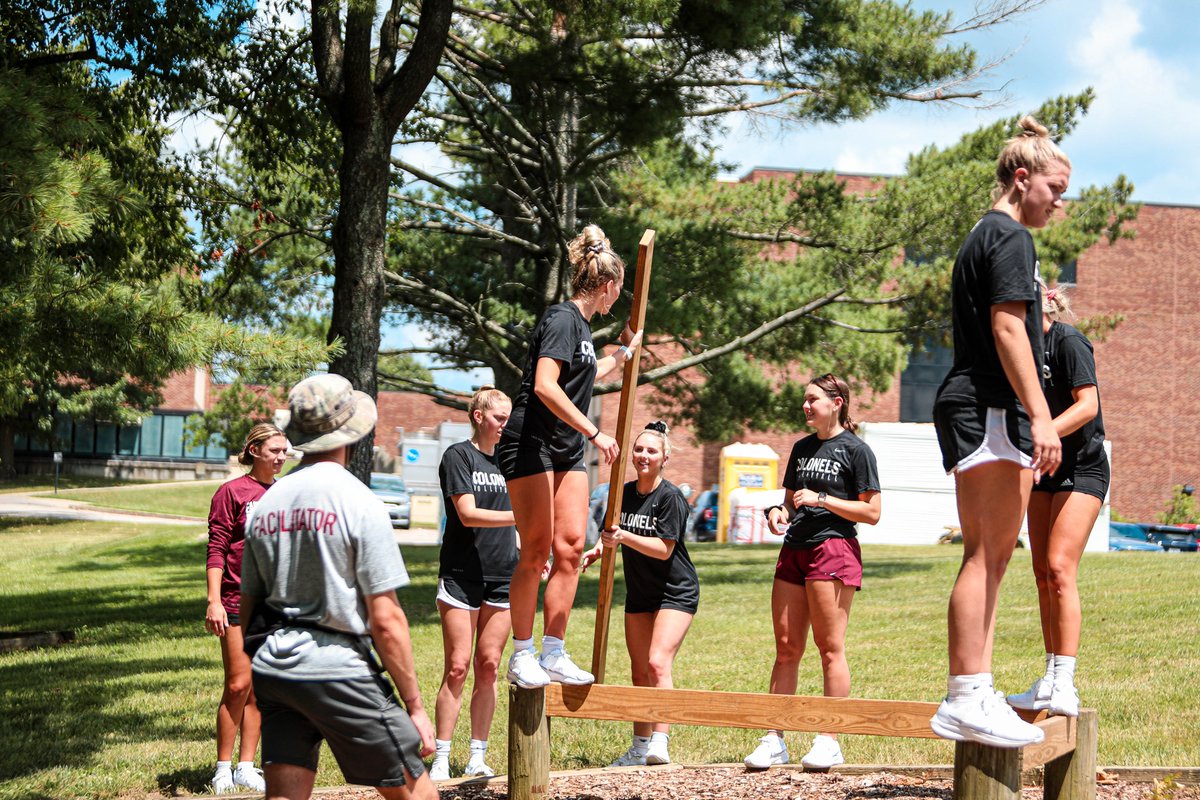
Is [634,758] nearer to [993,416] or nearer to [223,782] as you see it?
[223,782]

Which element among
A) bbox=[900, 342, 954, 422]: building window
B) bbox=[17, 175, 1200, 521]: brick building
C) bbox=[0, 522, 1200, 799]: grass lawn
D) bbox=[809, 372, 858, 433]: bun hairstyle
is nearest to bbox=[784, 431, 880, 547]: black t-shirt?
bbox=[809, 372, 858, 433]: bun hairstyle

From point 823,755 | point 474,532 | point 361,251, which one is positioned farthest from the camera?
point 361,251

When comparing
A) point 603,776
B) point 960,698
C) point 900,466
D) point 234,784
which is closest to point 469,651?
point 603,776

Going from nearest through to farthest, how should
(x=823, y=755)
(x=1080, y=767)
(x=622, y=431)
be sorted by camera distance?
(x=1080, y=767) → (x=622, y=431) → (x=823, y=755)

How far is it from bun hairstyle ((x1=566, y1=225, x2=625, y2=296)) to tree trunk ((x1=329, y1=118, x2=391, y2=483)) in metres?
6.47

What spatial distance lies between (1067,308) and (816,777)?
2545 millimetres

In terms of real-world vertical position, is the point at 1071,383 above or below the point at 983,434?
above

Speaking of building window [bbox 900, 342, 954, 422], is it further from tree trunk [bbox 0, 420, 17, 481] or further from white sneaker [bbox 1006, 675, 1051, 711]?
white sneaker [bbox 1006, 675, 1051, 711]

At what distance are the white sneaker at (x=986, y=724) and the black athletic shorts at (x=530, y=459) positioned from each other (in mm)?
1739

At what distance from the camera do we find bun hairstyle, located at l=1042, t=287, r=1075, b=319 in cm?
491

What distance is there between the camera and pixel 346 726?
10.9 feet

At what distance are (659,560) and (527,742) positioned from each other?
1.47m

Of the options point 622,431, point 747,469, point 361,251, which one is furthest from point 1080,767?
point 747,469

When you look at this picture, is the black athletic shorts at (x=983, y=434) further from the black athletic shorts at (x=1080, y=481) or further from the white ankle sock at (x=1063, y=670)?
the white ankle sock at (x=1063, y=670)
